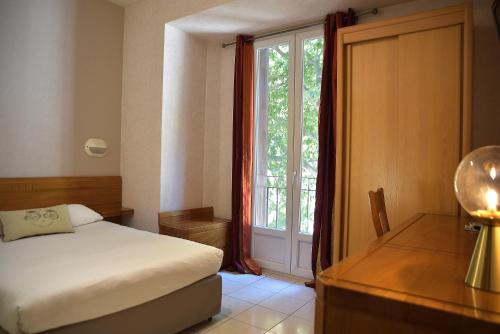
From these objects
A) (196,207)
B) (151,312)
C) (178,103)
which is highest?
(178,103)

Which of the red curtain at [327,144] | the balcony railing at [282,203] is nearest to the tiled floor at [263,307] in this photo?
the red curtain at [327,144]

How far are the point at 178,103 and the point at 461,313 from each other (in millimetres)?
3273

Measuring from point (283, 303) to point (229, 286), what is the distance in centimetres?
60

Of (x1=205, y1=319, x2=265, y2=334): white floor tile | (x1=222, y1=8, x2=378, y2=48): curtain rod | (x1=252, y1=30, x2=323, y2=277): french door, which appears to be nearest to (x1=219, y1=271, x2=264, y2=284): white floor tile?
(x1=252, y1=30, x2=323, y2=277): french door

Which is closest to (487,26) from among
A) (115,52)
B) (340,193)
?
(340,193)

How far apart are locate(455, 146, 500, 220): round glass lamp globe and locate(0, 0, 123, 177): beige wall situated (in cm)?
344

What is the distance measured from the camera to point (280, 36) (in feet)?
11.3

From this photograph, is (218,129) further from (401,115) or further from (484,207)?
(484,207)

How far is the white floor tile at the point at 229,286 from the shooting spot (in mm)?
2989

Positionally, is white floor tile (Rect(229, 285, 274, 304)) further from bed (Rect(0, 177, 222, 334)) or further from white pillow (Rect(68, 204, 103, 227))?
white pillow (Rect(68, 204, 103, 227))

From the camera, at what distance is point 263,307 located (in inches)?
105

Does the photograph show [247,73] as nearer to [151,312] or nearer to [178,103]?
[178,103]

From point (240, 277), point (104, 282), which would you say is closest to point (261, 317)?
point (240, 277)

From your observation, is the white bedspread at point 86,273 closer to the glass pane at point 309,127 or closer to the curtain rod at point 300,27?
the glass pane at point 309,127
